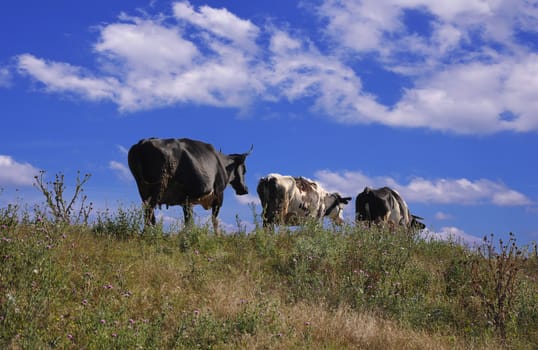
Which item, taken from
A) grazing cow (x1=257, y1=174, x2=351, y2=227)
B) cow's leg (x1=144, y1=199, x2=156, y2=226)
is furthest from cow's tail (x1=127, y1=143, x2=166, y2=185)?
grazing cow (x1=257, y1=174, x2=351, y2=227)

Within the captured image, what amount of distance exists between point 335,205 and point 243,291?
610 inches

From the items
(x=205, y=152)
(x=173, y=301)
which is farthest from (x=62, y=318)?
(x=205, y=152)

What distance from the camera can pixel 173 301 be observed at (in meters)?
8.20

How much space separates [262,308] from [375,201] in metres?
14.2

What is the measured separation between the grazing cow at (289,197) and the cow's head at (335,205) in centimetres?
81

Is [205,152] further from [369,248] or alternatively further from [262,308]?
[262,308]

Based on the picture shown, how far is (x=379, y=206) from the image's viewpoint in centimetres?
2134

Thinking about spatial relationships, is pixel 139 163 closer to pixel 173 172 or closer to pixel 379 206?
pixel 173 172

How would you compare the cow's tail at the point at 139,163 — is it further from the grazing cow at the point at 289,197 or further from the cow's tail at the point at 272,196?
the cow's tail at the point at 272,196

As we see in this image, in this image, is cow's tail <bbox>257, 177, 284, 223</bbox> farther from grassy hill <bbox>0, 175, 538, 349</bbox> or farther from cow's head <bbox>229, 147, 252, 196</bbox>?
grassy hill <bbox>0, 175, 538, 349</bbox>

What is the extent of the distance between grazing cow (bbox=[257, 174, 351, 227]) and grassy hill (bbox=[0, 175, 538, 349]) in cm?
691

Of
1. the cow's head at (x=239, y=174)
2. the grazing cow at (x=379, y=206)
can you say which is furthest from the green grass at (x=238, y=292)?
the grazing cow at (x=379, y=206)

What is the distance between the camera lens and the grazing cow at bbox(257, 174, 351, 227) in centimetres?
2000

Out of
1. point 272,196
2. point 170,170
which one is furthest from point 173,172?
point 272,196
